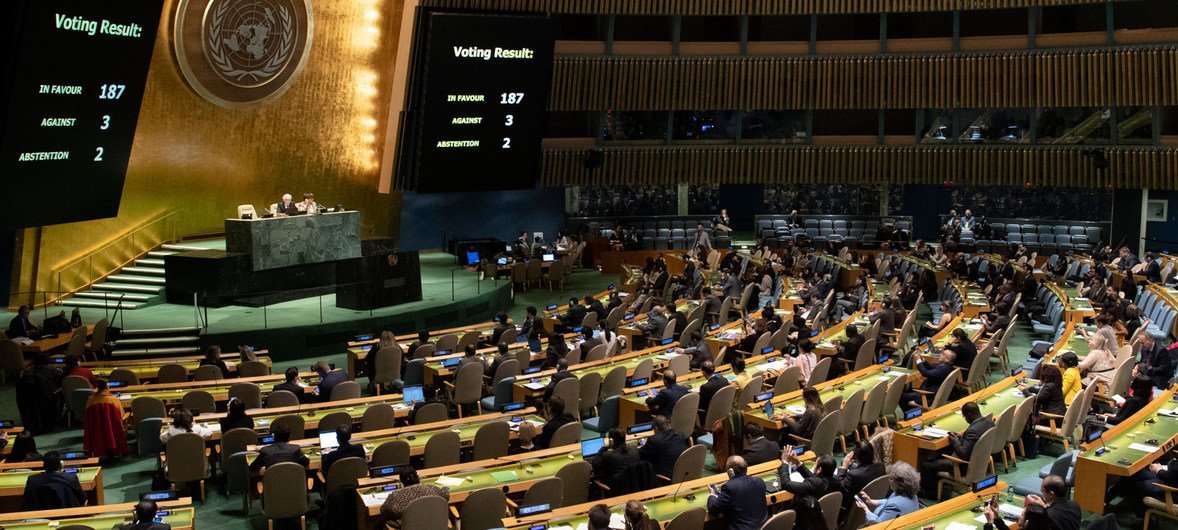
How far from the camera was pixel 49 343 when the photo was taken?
1667 cm

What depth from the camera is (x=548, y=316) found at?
19344 mm

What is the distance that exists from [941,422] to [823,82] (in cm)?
1940

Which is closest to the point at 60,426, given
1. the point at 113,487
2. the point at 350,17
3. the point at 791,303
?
the point at 113,487

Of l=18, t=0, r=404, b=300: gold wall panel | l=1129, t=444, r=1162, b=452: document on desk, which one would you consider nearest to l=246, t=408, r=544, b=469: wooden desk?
l=1129, t=444, r=1162, b=452: document on desk

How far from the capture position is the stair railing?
21.0m

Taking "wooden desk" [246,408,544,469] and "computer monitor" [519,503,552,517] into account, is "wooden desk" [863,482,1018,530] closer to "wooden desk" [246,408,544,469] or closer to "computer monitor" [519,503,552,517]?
"computer monitor" [519,503,552,517]

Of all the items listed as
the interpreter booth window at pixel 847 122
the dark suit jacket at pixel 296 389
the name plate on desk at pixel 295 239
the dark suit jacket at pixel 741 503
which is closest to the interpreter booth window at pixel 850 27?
the interpreter booth window at pixel 847 122

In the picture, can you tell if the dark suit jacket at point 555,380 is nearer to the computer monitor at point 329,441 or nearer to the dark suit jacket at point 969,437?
the computer monitor at point 329,441

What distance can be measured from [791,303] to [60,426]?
1184 centimetres

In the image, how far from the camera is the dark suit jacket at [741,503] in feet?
27.3

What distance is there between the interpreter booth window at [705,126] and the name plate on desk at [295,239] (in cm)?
1145

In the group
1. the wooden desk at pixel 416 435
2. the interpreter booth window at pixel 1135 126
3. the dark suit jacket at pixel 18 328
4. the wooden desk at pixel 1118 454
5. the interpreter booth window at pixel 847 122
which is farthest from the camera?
the interpreter booth window at pixel 847 122

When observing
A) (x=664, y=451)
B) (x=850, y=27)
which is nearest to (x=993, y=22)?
(x=850, y=27)

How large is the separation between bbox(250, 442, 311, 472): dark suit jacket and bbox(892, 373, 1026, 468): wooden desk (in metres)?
5.66
